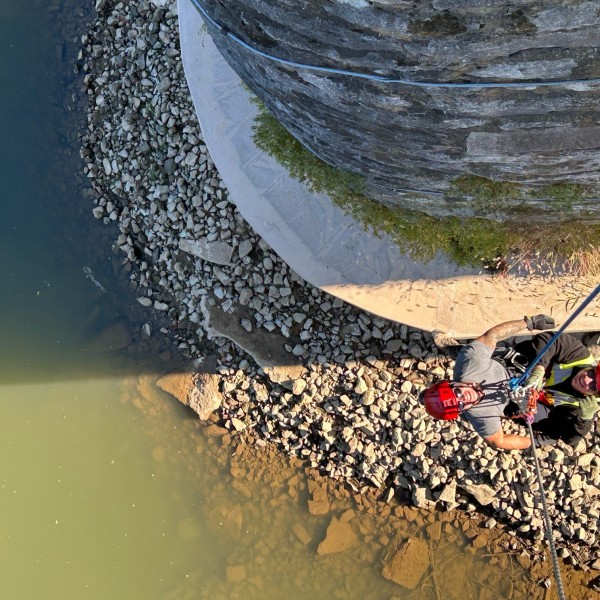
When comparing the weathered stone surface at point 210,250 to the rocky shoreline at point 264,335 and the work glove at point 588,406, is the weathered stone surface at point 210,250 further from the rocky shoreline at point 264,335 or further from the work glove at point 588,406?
the work glove at point 588,406

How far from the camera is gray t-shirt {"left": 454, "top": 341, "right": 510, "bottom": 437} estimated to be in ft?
11.1

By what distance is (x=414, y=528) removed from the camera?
5023mm

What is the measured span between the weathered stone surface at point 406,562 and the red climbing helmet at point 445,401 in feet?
7.98

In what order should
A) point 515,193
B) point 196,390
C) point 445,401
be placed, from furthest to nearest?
point 196,390 → point 515,193 → point 445,401

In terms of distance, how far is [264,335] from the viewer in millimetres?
5098

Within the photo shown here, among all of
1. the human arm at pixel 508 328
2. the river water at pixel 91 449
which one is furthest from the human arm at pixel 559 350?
the river water at pixel 91 449

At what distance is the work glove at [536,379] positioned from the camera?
3.41 meters

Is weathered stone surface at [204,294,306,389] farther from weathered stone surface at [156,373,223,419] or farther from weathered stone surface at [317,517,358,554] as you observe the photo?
weathered stone surface at [317,517,358,554]

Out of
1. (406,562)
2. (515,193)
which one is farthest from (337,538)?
(515,193)

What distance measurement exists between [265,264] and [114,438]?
2.38 meters

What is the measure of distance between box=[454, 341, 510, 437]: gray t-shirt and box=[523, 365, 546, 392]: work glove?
12cm

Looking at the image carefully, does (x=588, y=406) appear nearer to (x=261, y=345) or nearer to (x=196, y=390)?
(x=261, y=345)

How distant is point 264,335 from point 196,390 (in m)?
0.88

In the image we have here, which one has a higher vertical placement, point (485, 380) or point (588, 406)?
point (485, 380)
